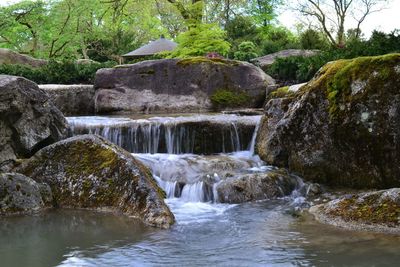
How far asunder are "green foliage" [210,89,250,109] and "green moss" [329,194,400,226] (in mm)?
7645

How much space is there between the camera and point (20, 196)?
19.7 ft

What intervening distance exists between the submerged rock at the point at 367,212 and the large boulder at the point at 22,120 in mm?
4488

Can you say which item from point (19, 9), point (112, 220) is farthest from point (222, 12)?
point (112, 220)

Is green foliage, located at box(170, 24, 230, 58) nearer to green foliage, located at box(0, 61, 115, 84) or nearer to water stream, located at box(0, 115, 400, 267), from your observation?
green foliage, located at box(0, 61, 115, 84)

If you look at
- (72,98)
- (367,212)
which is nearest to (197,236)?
(367,212)

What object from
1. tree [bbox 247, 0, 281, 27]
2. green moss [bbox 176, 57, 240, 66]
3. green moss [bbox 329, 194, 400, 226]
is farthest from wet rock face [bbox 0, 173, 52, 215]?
tree [bbox 247, 0, 281, 27]

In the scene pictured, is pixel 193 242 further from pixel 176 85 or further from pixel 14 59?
pixel 14 59

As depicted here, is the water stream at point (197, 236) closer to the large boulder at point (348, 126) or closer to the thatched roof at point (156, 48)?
the large boulder at point (348, 126)

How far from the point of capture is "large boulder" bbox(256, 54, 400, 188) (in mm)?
6488

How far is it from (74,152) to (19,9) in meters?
23.4

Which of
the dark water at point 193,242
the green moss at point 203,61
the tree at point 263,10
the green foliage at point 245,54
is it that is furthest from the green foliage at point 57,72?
the tree at point 263,10

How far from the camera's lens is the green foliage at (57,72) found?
619 inches

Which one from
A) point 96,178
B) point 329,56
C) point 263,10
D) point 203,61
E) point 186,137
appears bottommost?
point 96,178

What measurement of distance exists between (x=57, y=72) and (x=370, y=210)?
1294cm
